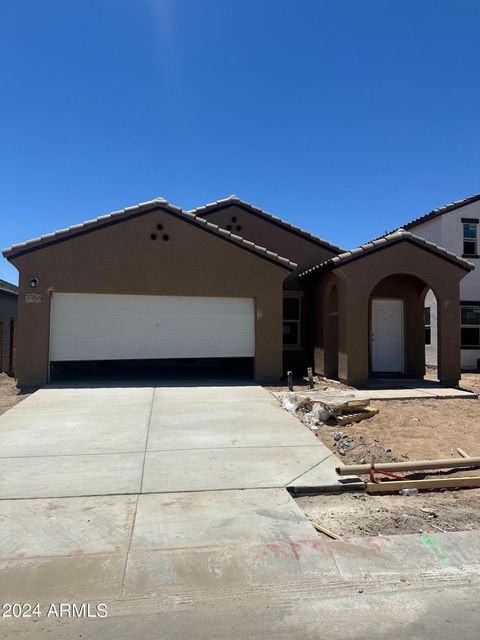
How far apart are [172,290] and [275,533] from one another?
32.4ft

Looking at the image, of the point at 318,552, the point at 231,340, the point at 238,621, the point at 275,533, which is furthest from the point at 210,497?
the point at 231,340

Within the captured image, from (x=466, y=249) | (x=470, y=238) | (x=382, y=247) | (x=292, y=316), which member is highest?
(x=470, y=238)

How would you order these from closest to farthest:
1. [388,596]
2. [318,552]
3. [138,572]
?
[388,596] → [138,572] → [318,552]

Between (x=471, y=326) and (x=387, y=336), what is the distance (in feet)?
18.8

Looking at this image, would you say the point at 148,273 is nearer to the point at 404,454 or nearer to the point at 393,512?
the point at 404,454

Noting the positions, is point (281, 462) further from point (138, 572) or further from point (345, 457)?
point (138, 572)

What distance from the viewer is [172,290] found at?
13.5 meters

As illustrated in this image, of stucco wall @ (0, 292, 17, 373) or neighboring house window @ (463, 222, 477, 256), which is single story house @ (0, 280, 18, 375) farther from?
neighboring house window @ (463, 222, 477, 256)

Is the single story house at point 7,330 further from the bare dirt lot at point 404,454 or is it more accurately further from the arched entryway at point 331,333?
the bare dirt lot at point 404,454

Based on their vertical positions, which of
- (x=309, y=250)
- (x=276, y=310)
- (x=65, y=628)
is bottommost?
(x=65, y=628)

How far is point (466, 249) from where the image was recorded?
18.8 meters

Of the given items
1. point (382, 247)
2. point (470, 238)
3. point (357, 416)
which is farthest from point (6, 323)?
point (470, 238)

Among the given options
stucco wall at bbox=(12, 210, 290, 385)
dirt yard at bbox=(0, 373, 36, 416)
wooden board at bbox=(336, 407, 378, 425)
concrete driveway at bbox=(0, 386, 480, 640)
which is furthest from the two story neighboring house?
dirt yard at bbox=(0, 373, 36, 416)

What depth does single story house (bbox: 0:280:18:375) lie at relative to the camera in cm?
1803
